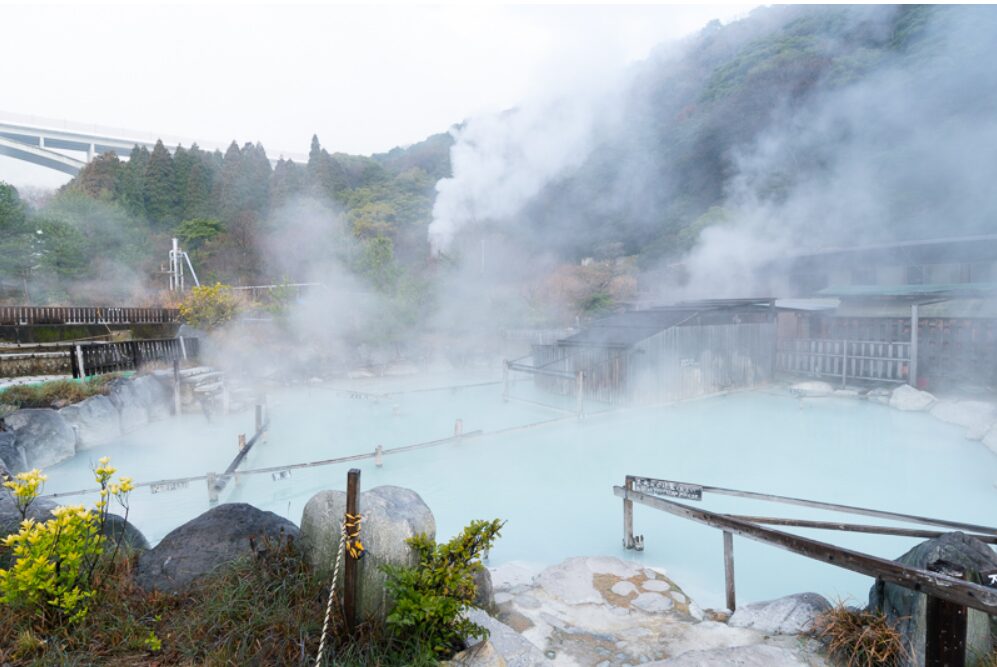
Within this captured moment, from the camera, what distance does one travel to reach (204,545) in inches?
136

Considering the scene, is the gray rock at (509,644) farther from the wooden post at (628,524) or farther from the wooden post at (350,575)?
the wooden post at (628,524)

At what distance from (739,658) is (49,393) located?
35.3 ft

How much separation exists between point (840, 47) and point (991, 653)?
4116 centimetres

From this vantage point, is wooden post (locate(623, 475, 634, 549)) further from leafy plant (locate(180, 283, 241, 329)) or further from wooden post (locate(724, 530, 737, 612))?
leafy plant (locate(180, 283, 241, 329))

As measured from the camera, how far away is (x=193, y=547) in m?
3.42

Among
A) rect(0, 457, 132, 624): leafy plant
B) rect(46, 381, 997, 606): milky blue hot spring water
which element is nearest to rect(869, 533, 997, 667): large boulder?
rect(46, 381, 997, 606): milky blue hot spring water

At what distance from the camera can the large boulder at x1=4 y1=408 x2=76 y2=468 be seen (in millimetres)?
7480

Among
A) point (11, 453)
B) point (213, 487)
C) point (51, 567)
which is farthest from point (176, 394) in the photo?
point (51, 567)

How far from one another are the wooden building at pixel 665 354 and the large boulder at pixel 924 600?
393 inches

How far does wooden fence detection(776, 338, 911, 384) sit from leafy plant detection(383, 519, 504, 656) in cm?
1532

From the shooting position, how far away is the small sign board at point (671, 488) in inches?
168

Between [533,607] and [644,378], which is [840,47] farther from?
[533,607]

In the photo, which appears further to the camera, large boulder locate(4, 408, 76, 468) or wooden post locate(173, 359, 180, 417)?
wooden post locate(173, 359, 180, 417)

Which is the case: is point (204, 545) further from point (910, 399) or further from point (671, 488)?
point (910, 399)
